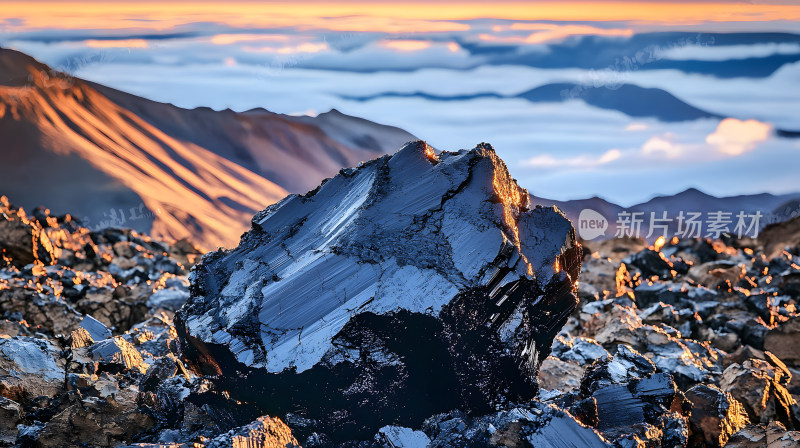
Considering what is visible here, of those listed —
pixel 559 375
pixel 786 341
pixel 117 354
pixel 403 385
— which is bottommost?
pixel 786 341

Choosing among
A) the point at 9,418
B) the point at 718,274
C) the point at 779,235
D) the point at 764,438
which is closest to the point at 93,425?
the point at 9,418

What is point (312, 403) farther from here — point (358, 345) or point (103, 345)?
point (103, 345)

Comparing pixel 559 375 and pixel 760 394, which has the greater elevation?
pixel 559 375

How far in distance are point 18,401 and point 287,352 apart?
1.87 meters

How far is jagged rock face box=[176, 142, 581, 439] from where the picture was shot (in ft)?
12.6

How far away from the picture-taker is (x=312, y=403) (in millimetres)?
4004

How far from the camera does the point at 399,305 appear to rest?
380cm

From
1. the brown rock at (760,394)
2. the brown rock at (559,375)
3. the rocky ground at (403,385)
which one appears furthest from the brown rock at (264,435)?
the brown rock at (760,394)

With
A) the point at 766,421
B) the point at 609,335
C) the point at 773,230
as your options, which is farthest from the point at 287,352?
the point at 773,230

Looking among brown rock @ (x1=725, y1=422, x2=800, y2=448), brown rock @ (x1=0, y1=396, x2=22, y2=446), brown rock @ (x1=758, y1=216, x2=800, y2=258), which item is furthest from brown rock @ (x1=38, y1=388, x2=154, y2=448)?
brown rock @ (x1=758, y1=216, x2=800, y2=258)

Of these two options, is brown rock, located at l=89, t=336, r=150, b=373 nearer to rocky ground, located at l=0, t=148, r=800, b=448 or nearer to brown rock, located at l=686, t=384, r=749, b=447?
rocky ground, located at l=0, t=148, r=800, b=448

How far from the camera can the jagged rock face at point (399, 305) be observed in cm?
385

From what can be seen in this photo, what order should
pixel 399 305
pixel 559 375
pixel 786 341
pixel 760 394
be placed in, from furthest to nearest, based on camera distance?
pixel 786 341 → pixel 559 375 → pixel 760 394 → pixel 399 305

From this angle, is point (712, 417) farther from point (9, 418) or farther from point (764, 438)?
point (9, 418)
